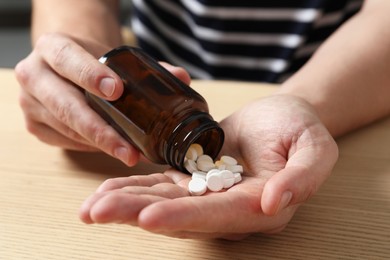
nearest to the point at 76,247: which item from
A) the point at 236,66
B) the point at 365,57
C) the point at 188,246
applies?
the point at 188,246

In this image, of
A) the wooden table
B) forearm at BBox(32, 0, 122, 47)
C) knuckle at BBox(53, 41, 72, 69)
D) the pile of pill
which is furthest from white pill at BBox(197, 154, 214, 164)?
forearm at BBox(32, 0, 122, 47)

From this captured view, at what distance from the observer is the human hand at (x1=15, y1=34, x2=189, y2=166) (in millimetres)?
708

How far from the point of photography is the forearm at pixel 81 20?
991mm

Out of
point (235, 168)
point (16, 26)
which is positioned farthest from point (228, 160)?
point (16, 26)

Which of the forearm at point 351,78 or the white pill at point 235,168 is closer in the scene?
the white pill at point 235,168

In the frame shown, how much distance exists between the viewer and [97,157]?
844 mm

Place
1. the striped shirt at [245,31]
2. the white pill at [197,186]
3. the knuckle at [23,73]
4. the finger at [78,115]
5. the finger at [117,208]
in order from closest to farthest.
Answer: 1. the finger at [117,208]
2. the white pill at [197,186]
3. the finger at [78,115]
4. the knuckle at [23,73]
5. the striped shirt at [245,31]

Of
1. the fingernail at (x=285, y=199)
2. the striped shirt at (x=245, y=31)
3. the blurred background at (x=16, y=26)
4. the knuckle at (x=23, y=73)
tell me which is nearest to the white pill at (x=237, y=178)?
the fingernail at (x=285, y=199)

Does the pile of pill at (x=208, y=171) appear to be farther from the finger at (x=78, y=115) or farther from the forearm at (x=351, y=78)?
the forearm at (x=351, y=78)

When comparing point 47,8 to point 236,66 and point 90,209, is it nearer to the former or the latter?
point 236,66

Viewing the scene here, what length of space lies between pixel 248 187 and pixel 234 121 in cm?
17

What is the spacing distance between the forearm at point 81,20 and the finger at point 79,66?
16cm

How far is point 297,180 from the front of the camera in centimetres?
56

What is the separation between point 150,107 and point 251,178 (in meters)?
0.15
